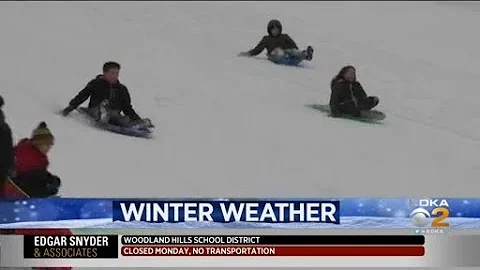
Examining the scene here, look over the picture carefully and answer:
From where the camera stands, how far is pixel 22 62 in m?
3.78

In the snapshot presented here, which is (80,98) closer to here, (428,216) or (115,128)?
(115,128)

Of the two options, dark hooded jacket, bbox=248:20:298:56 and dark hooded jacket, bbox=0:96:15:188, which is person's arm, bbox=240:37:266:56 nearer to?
dark hooded jacket, bbox=248:20:298:56

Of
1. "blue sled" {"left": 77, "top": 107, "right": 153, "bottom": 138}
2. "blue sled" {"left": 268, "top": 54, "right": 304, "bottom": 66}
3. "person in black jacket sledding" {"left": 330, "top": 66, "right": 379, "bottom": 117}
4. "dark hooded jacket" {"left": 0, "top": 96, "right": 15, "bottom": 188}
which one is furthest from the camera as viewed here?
"blue sled" {"left": 268, "top": 54, "right": 304, "bottom": 66}

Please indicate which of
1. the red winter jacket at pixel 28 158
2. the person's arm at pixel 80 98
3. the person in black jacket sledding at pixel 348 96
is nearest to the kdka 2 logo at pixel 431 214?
the person in black jacket sledding at pixel 348 96

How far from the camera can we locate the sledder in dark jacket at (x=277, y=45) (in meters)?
3.93

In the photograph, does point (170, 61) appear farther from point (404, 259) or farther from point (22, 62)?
point (404, 259)

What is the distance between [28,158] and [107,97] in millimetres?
478

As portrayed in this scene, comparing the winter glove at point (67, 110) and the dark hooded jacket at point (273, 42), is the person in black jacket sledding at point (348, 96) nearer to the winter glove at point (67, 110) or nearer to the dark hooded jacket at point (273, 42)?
the dark hooded jacket at point (273, 42)

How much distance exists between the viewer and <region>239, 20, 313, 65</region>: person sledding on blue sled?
391cm

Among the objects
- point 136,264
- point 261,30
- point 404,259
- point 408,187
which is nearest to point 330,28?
point 261,30

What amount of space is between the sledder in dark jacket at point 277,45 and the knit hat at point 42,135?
42.7 inches

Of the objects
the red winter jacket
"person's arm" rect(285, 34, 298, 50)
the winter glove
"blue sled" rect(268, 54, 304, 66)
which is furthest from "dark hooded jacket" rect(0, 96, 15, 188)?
"person's arm" rect(285, 34, 298, 50)

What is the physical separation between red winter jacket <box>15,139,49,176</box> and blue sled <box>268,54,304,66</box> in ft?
4.13

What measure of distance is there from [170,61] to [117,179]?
2.24ft
